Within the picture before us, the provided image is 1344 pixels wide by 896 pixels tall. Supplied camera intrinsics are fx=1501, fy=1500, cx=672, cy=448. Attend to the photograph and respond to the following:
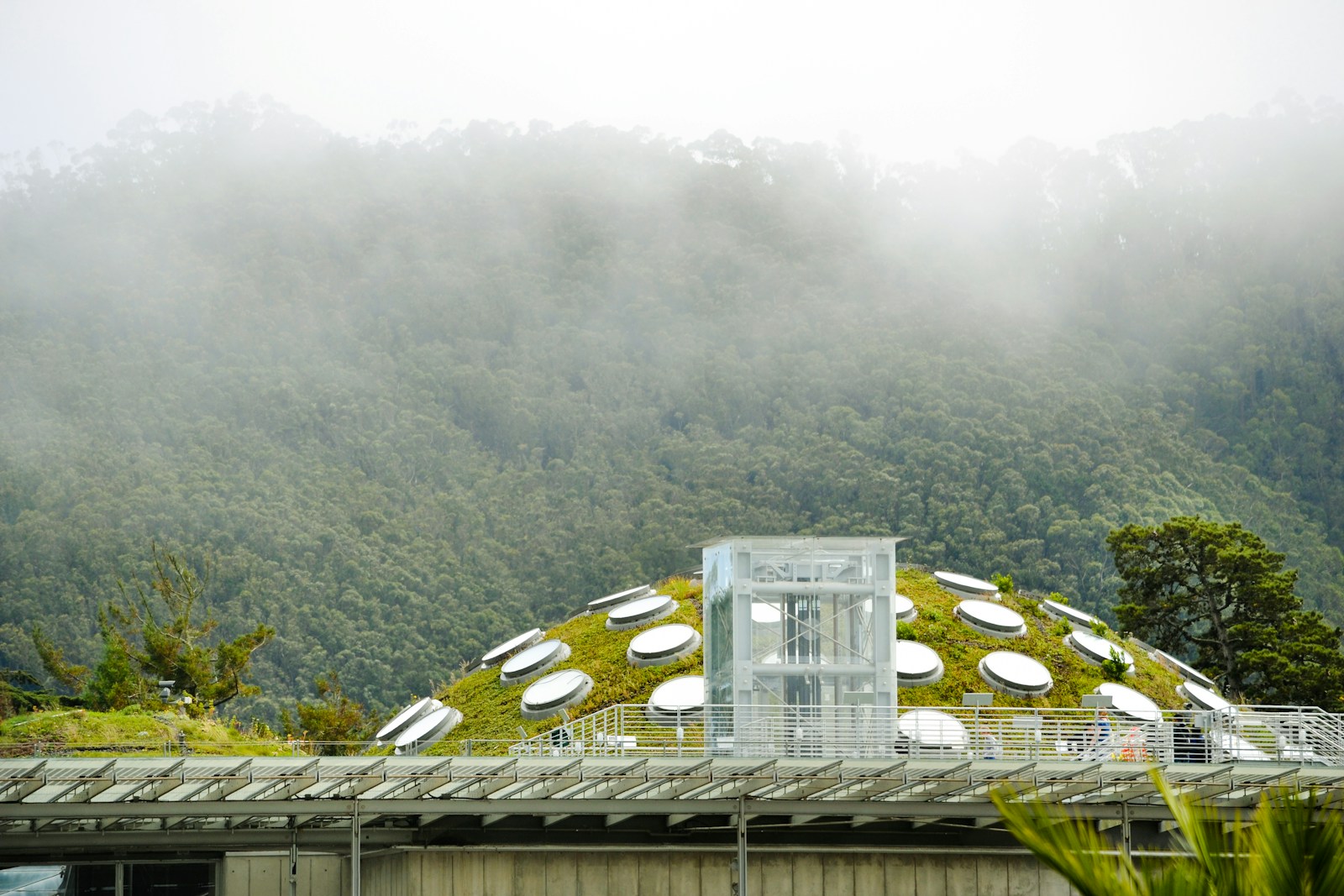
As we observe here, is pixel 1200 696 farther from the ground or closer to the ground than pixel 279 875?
farther from the ground

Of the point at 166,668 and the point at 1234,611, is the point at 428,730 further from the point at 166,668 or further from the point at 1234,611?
the point at 1234,611

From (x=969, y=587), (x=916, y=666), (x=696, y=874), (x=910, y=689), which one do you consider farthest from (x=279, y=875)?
(x=969, y=587)

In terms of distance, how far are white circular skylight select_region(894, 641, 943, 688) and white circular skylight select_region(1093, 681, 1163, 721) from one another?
13.6ft

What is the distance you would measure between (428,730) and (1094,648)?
18.8 m

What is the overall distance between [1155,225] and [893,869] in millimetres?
104542

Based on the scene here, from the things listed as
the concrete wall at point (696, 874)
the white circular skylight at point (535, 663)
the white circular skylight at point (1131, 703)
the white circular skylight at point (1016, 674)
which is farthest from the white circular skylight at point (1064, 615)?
the concrete wall at point (696, 874)

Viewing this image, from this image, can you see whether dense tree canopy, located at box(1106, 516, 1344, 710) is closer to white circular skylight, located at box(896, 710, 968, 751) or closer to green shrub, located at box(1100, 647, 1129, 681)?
green shrub, located at box(1100, 647, 1129, 681)

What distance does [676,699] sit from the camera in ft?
119

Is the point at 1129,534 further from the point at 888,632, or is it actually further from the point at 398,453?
the point at 398,453

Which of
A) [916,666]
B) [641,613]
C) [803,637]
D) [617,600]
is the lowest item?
[803,637]

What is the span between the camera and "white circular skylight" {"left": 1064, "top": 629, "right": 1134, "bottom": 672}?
42.2 meters

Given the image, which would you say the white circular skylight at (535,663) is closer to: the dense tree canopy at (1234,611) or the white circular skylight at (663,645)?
the white circular skylight at (663,645)

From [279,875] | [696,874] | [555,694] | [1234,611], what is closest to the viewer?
[696,874]

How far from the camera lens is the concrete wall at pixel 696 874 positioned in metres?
25.1
